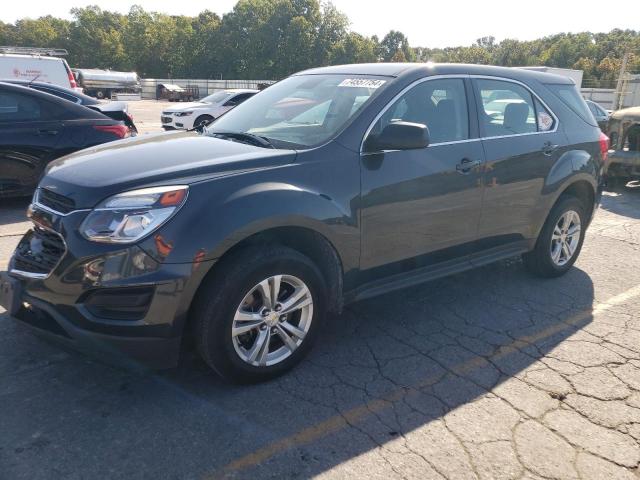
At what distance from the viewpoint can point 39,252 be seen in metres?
2.98

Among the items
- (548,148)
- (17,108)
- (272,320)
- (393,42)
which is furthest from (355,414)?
(393,42)

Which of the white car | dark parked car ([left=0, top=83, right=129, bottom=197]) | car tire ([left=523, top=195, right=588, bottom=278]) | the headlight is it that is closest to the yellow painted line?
car tire ([left=523, top=195, right=588, bottom=278])

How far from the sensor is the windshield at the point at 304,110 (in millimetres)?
3551

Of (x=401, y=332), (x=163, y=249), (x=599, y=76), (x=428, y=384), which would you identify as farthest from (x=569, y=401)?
(x=599, y=76)

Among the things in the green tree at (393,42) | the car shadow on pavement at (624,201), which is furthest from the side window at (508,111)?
the green tree at (393,42)

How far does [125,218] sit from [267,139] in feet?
3.99

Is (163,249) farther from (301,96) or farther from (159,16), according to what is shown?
(159,16)

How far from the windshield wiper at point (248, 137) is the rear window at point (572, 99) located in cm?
285

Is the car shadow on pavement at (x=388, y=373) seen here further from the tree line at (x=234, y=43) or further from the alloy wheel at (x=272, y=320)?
the tree line at (x=234, y=43)

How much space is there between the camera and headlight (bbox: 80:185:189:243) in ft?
8.84

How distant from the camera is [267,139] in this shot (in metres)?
3.59

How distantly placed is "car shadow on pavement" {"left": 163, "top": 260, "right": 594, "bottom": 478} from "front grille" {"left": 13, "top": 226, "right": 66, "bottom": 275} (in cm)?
96

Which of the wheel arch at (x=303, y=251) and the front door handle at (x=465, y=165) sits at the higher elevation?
the front door handle at (x=465, y=165)

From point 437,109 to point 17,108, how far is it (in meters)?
5.41
